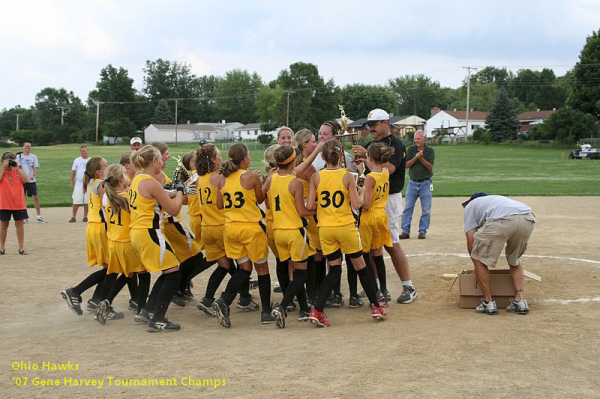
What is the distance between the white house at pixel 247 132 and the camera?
114438mm

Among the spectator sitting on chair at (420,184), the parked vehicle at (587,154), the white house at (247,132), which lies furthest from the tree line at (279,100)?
the spectator sitting on chair at (420,184)

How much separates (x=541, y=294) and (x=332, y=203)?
3190mm

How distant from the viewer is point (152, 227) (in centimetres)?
626

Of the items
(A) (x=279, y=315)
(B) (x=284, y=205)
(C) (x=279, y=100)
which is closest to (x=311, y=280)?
(A) (x=279, y=315)

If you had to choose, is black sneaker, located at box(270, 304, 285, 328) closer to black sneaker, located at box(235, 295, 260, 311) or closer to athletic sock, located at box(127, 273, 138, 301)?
black sneaker, located at box(235, 295, 260, 311)

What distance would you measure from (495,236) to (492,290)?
78 centimetres

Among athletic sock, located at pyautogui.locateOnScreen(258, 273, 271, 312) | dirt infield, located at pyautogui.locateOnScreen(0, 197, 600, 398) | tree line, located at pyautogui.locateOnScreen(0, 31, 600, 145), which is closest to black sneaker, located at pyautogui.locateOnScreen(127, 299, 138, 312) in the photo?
dirt infield, located at pyautogui.locateOnScreen(0, 197, 600, 398)

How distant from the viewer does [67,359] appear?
210 inches

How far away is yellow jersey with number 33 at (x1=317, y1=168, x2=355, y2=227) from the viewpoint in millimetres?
6277

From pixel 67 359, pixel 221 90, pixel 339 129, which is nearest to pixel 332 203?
pixel 339 129

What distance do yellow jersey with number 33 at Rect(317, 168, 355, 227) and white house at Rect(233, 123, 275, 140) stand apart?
108256 mm

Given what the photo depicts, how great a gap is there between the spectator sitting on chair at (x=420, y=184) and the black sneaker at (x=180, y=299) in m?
5.69

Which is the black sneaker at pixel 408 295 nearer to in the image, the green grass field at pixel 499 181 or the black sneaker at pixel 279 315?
the black sneaker at pixel 279 315

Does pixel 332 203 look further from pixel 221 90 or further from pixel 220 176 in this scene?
pixel 221 90
